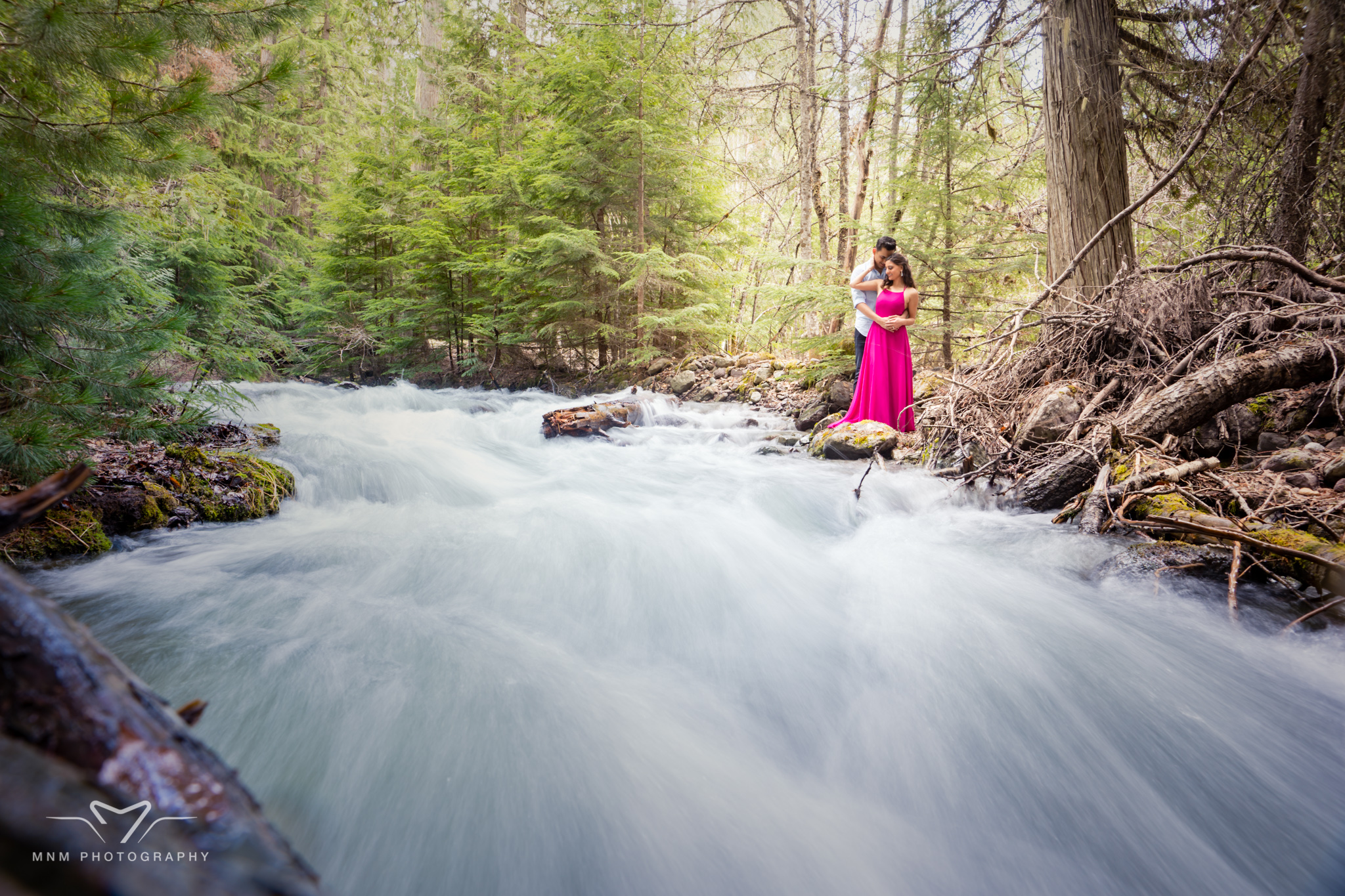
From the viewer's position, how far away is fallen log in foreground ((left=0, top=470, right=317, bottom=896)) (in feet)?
1.65

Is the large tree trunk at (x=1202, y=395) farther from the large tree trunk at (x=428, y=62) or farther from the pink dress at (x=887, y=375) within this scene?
the large tree trunk at (x=428, y=62)

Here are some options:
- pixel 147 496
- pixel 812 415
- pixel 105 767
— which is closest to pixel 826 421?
pixel 812 415

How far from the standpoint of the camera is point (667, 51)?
990 cm

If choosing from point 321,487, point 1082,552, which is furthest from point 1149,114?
point 321,487

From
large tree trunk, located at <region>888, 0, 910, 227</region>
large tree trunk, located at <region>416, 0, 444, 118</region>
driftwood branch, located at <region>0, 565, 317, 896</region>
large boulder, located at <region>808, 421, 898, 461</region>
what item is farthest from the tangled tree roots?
large tree trunk, located at <region>416, 0, 444, 118</region>

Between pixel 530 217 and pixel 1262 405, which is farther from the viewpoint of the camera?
pixel 530 217

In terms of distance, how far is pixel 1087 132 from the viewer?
454 centimetres

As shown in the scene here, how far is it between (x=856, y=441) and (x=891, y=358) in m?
1.08

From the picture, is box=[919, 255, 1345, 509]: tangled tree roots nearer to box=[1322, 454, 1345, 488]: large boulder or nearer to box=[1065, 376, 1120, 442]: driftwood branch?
box=[1065, 376, 1120, 442]: driftwood branch

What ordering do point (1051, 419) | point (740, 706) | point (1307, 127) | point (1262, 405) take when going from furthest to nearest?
point (1051, 419), point (1307, 127), point (1262, 405), point (740, 706)

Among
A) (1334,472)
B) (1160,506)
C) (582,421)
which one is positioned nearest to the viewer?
(1334,472)

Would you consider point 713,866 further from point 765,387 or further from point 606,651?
point 765,387

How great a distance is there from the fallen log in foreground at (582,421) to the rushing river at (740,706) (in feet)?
11.7

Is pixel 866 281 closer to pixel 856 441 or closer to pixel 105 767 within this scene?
pixel 856 441
